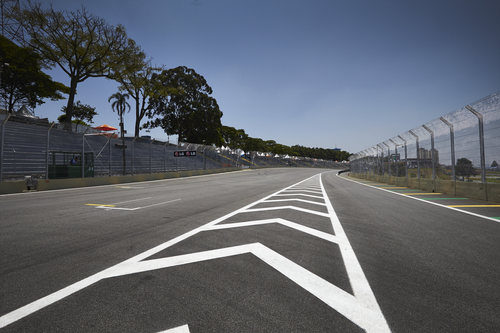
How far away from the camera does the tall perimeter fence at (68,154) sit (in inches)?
617

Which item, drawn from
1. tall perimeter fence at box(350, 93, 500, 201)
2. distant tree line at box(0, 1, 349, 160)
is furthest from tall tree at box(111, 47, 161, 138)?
tall perimeter fence at box(350, 93, 500, 201)

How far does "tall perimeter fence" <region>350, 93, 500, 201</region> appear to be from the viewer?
788cm

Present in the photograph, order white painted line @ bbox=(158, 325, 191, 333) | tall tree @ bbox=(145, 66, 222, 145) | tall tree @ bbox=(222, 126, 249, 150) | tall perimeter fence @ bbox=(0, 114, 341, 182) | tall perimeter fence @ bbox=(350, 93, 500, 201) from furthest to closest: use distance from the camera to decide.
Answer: tall tree @ bbox=(222, 126, 249, 150)
tall tree @ bbox=(145, 66, 222, 145)
tall perimeter fence @ bbox=(0, 114, 341, 182)
tall perimeter fence @ bbox=(350, 93, 500, 201)
white painted line @ bbox=(158, 325, 191, 333)

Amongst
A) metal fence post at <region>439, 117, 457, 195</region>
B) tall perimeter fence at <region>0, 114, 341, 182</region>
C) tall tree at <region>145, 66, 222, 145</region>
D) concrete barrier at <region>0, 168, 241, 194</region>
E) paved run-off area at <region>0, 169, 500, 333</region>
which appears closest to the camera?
paved run-off area at <region>0, 169, 500, 333</region>

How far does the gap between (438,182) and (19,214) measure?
52.5 ft

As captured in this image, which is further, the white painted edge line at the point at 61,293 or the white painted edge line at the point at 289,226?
the white painted edge line at the point at 289,226

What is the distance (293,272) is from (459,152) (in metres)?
10.7

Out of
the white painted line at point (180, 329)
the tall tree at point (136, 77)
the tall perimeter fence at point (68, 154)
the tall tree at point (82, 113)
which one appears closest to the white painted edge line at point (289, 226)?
the white painted line at point (180, 329)

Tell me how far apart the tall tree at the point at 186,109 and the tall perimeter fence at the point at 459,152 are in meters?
38.4

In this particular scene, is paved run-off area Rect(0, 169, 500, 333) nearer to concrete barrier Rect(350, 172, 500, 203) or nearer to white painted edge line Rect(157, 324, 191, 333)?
white painted edge line Rect(157, 324, 191, 333)

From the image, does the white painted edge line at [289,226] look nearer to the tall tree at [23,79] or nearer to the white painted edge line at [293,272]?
the white painted edge line at [293,272]

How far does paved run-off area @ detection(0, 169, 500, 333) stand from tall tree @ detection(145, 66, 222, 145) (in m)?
43.3

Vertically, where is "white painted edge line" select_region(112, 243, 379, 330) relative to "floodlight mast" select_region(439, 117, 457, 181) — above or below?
below

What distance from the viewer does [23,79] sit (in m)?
32.2
